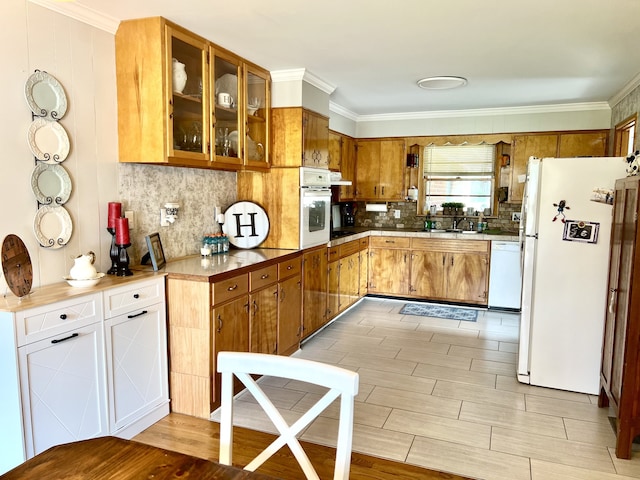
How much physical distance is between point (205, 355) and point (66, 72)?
71.9 inches

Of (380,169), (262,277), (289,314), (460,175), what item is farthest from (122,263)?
(460,175)

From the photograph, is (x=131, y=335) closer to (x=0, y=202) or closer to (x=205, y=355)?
(x=205, y=355)

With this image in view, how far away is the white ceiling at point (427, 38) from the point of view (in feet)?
8.44

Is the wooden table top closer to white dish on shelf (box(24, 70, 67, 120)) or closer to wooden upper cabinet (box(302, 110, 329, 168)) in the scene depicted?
white dish on shelf (box(24, 70, 67, 120))

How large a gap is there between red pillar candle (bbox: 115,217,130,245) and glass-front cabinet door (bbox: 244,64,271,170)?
119 centimetres

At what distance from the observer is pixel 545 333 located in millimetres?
3404

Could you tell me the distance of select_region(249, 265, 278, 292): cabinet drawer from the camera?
323cm

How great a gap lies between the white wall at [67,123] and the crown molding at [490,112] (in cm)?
404

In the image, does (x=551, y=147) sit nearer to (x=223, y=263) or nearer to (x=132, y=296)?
(x=223, y=263)

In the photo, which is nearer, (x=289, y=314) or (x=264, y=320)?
(x=264, y=320)

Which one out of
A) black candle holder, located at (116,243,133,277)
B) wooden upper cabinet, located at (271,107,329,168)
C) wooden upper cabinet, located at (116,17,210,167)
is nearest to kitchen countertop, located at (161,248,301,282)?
black candle holder, located at (116,243,133,277)

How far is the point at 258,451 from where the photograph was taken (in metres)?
2.53

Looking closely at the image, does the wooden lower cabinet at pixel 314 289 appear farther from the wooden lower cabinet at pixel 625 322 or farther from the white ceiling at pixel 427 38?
the wooden lower cabinet at pixel 625 322

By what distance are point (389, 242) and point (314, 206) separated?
77.7 inches
